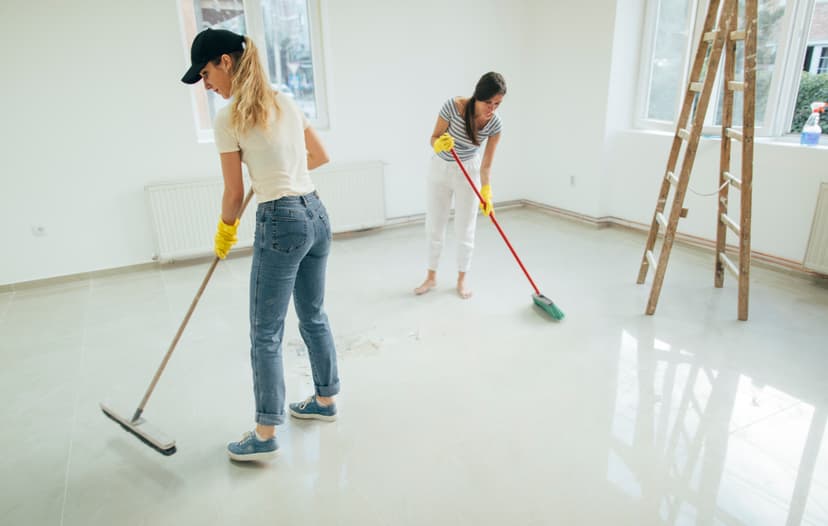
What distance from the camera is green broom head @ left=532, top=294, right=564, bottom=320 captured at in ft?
9.89

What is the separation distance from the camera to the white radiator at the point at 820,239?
129 inches

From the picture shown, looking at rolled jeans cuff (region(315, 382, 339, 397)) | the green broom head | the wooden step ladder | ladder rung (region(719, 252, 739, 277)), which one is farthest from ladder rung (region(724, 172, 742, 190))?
rolled jeans cuff (region(315, 382, 339, 397))

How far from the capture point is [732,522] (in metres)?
1.67

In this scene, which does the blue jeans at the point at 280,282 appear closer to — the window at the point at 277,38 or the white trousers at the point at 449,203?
the white trousers at the point at 449,203

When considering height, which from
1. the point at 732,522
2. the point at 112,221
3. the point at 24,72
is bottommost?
the point at 732,522

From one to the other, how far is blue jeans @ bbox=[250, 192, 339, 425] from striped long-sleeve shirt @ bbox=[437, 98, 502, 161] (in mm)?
1361

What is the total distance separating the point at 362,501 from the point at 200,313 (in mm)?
1882

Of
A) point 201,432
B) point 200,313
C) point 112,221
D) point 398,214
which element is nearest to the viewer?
point 201,432

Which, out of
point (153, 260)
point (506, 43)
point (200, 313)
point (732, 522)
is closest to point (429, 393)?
point (732, 522)

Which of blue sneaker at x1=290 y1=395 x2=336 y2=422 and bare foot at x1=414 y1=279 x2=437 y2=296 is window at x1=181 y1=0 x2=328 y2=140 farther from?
blue sneaker at x1=290 y1=395 x2=336 y2=422

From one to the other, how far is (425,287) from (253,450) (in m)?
1.74

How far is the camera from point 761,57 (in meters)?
3.71

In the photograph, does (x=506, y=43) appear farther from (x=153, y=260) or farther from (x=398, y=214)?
(x=153, y=260)

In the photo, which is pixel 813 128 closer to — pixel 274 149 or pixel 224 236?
pixel 274 149
